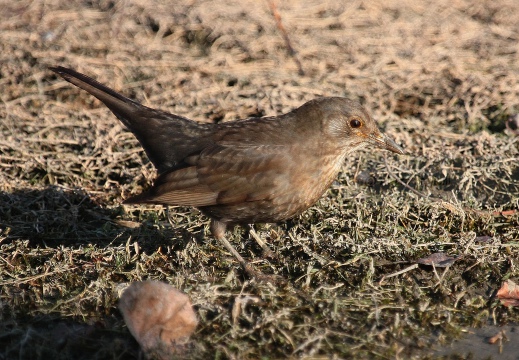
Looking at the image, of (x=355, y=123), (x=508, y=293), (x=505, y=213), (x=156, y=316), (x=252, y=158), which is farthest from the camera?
(x=505, y=213)

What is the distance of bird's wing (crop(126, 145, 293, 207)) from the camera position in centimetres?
451

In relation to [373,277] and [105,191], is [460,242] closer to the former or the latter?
[373,277]

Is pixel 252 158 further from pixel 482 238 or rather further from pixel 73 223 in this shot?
pixel 482 238

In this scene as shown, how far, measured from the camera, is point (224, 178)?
15.1ft

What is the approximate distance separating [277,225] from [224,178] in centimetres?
77

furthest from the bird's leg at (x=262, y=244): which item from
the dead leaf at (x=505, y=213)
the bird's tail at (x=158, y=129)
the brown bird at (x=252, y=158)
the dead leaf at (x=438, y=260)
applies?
the dead leaf at (x=505, y=213)

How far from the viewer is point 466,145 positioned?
6.05m

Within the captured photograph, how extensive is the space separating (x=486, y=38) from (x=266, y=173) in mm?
4767

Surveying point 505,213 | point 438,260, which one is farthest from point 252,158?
point 505,213

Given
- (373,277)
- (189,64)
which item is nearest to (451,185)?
(373,277)

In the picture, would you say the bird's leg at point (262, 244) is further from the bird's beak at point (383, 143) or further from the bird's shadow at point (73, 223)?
the bird's beak at point (383, 143)

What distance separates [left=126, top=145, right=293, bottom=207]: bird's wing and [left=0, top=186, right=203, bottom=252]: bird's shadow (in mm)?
462

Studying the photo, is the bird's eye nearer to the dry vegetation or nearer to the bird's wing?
the bird's wing

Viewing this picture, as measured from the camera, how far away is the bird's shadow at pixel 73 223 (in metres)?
5.02
